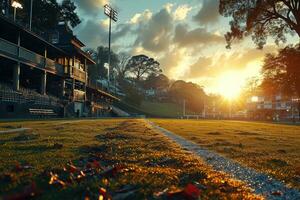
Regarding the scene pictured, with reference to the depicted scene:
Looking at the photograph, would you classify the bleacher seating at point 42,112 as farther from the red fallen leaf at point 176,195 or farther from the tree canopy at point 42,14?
the red fallen leaf at point 176,195

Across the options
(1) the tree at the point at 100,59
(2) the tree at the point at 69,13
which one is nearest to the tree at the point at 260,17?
(2) the tree at the point at 69,13

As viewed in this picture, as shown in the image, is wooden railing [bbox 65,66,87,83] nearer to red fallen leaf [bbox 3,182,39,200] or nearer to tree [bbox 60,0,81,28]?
tree [bbox 60,0,81,28]

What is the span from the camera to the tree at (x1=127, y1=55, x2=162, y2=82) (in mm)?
128325

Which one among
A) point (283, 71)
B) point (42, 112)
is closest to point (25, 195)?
point (42, 112)

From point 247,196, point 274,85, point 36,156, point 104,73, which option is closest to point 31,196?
point 247,196

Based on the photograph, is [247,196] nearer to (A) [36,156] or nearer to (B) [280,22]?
(A) [36,156]

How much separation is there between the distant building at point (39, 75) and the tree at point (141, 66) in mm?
74991

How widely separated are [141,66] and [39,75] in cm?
9586

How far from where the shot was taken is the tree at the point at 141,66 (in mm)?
128325

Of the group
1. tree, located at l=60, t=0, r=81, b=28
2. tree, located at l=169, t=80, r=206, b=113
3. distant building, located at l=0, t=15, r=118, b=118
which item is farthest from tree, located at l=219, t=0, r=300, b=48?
tree, located at l=169, t=80, r=206, b=113

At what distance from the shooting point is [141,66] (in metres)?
131

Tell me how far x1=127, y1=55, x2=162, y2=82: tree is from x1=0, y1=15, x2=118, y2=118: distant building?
7499 cm

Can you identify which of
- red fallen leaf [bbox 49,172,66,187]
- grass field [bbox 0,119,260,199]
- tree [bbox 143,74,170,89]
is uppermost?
tree [bbox 143,74,170,89]

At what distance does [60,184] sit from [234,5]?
26.9 m
